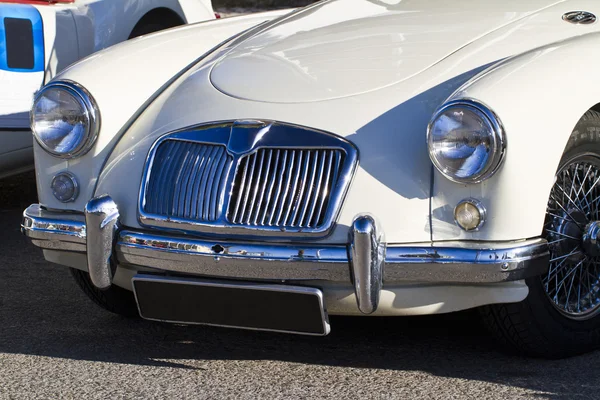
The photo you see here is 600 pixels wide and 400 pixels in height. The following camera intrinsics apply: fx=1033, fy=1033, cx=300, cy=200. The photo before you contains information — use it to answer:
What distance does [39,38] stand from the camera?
4828 millimetres

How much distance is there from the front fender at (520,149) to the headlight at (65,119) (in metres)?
1.21

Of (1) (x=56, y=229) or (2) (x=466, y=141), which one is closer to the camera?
(2) (x=466, y=141)

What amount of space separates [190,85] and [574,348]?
60.8 inches

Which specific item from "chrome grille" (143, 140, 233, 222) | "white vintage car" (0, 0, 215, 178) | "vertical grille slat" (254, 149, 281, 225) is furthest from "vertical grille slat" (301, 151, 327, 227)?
"white vintage car" (0, 0, 215, 178)

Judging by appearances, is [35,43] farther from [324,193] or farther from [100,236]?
[324,193]

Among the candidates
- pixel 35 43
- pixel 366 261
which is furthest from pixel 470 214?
pixel 35 43

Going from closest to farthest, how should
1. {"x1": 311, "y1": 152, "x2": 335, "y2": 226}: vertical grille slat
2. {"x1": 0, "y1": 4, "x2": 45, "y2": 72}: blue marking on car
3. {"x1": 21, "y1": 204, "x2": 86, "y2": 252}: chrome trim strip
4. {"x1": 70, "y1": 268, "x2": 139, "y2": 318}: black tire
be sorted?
{"x1": 311, "y1": 152, "x2": 335, "y2": 226}: vertical grille slat
{"x1": 21, "y1": 204, "x2": 86, "y2": 252}: chrome trim strip
{"x1": 70, "y1": 268, "x2": 139, "y2": 318}: black tire
{"x1": 0, "y1": 4, "x2": 45, "y2": 72}: blue marking on car

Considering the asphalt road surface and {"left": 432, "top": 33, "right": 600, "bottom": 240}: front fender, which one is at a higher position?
{"left": 432, "top": 33, "right": 600, "bottom": 240}: front fender

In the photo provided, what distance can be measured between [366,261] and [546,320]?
69 centimetres

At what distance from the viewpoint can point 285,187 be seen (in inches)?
120

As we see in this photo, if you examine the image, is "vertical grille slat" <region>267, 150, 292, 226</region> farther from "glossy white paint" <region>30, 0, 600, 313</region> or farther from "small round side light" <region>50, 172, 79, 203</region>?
"small round side light" <region>50, 172, 79, 203</region>

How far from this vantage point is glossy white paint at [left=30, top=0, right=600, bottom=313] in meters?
2.98

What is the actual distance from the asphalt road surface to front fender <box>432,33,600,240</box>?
1.61 ft

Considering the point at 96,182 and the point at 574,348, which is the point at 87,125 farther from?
the point at 574,348
